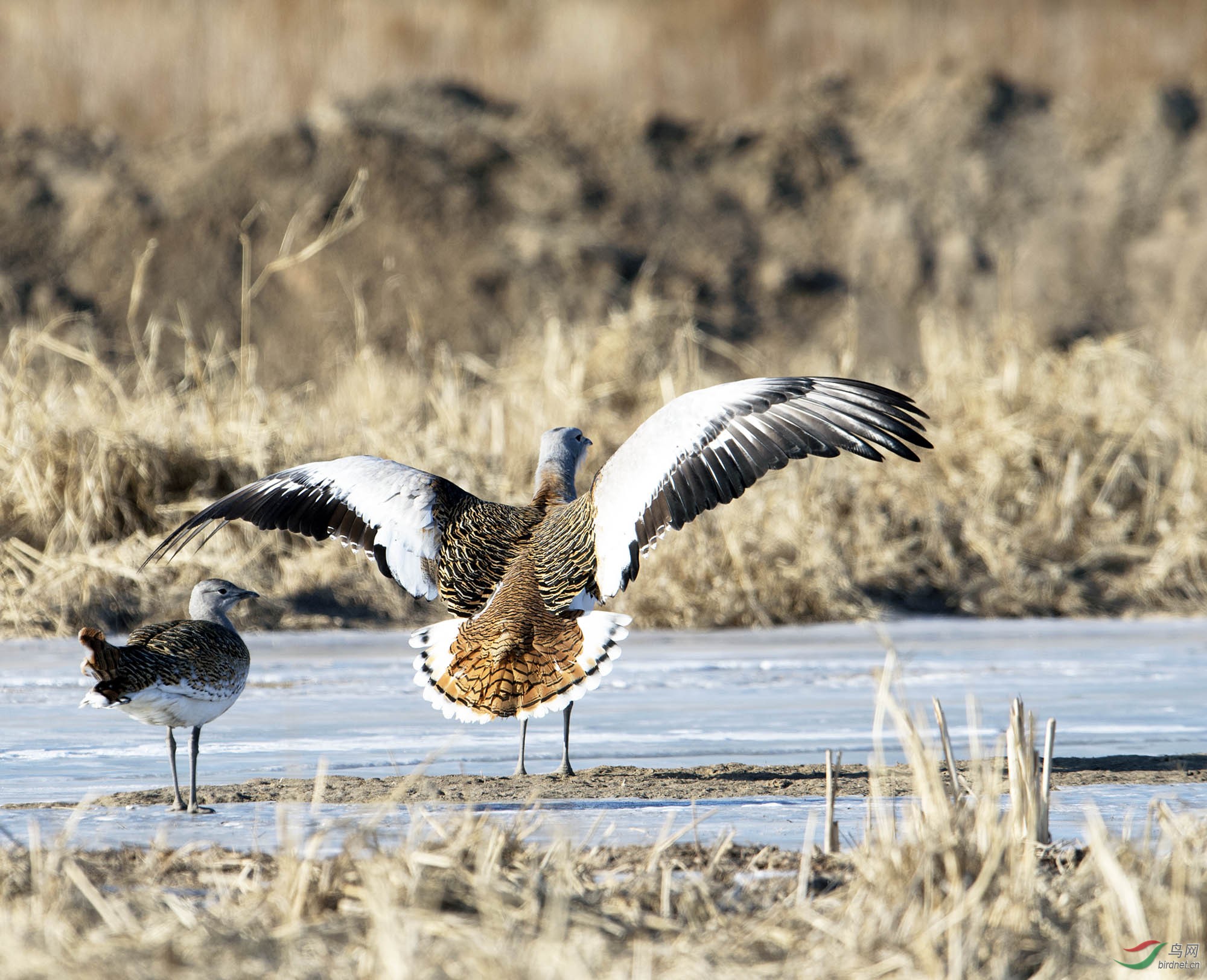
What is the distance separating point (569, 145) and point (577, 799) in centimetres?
2131

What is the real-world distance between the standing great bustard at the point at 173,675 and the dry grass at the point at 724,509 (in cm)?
459

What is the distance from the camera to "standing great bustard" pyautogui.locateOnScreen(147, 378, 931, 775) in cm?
521

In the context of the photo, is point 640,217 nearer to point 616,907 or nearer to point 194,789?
point 194,789

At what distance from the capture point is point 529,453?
41.1 feet

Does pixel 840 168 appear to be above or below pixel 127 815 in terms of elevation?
above

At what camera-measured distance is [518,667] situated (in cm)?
523

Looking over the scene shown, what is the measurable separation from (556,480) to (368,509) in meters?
0.80

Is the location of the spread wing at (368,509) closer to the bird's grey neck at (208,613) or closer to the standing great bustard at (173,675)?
the bird's grey neck at (208,613)

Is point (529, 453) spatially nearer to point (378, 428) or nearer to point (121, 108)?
point (378, 428)

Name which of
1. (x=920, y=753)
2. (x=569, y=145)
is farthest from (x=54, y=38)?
(x=920, y=753)

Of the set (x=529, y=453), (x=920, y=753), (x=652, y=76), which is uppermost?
(x=652, y=76)

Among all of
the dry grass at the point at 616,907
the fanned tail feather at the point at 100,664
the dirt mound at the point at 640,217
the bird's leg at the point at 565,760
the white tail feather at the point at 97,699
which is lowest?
the dry grass at the point at 616,907

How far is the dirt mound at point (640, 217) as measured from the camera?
23250 millimetres

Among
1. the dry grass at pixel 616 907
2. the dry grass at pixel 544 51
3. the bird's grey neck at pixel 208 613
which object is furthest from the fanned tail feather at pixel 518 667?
Answer: the dry grass at pixel 544 51
